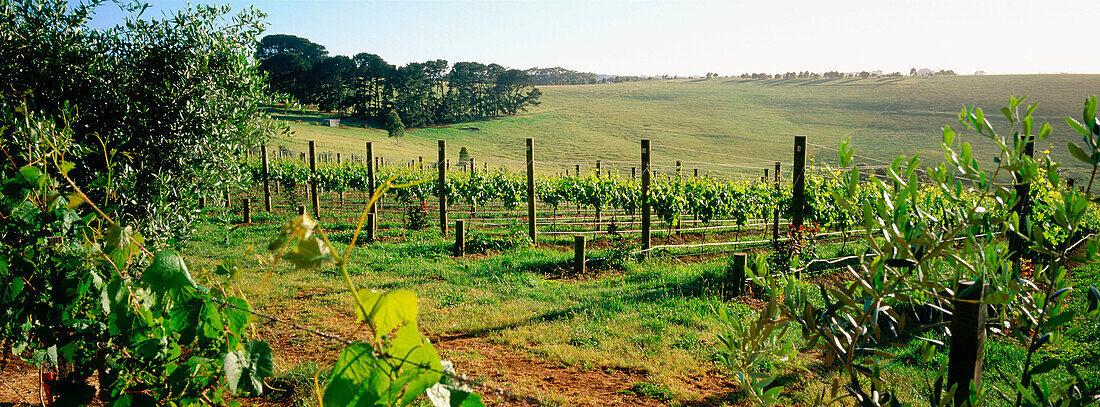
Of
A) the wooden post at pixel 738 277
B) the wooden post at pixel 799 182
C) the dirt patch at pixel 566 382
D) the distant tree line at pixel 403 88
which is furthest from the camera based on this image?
the distant tree line at pixel 403 88

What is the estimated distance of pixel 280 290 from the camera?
654 cm

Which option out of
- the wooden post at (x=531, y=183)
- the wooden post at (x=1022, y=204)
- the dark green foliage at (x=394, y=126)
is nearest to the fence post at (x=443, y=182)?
the wooden post at (x=531, y=183)

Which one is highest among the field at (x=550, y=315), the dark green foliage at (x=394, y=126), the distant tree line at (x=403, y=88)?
the distant tree line at (x=403, y=88)

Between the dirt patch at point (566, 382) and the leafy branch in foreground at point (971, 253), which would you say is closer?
the leafy branch in foreground at point (971, 253)

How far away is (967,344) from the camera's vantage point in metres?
1.37

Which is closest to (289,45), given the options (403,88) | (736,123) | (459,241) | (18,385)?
(403,88)

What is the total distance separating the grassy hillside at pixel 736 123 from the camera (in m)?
41.9

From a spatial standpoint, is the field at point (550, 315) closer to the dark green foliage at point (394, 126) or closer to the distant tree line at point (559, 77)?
the dark green foliage at point (394, 126)

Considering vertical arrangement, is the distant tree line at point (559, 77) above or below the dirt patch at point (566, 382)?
above

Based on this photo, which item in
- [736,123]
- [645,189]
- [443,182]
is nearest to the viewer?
[645,189]

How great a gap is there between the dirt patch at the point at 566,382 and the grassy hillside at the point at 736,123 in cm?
2919

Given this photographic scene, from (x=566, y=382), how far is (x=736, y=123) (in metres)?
55.2

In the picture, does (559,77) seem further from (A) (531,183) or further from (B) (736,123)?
(A) (531,183)

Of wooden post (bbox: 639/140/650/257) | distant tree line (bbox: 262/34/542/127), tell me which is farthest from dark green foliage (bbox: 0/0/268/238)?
distant tree line (bbox: 262/34/542/127)
